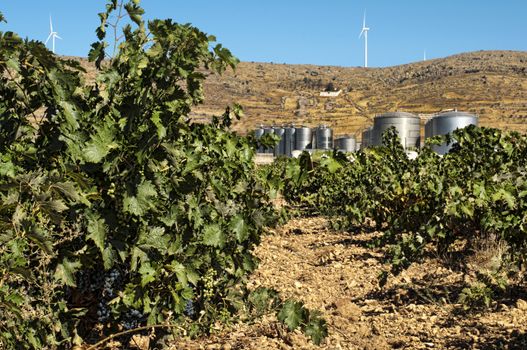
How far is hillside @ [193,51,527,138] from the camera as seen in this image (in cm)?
5862

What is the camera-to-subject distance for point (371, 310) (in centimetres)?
515

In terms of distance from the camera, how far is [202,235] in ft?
11.4

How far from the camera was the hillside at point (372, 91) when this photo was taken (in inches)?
2306

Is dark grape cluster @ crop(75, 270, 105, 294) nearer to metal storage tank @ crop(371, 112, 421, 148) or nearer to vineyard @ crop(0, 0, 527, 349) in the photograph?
vineyard @ crop(0, 0, 527, 349)

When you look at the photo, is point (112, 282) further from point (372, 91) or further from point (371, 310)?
point (372, 91)

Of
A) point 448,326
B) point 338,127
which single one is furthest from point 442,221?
point 338,127

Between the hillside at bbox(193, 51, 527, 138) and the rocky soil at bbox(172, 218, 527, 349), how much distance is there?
A: 1707 inches

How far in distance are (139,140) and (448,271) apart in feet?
14.0

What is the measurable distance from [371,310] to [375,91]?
Result: 231 feet

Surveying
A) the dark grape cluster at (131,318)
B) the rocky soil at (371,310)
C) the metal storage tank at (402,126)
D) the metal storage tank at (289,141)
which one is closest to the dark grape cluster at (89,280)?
the dark grape cluster at (131,318)

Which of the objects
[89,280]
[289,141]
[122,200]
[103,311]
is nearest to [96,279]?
[89,280]

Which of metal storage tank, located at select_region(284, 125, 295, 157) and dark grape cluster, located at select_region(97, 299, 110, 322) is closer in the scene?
dark grape cluster, located at select_region(97, 299, 110, 322)

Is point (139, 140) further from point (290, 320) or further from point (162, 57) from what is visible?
point (290, 320)

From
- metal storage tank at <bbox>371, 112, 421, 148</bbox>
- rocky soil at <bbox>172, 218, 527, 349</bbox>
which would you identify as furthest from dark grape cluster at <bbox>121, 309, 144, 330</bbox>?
metal storage tank at <bbox>371, 112, 421, 148</bbox>
